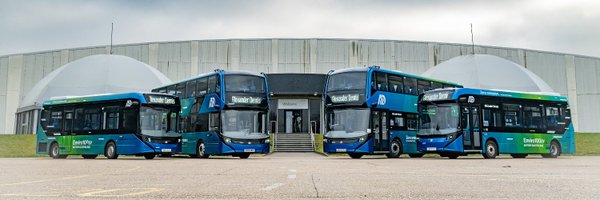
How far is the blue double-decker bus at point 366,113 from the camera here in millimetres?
19859

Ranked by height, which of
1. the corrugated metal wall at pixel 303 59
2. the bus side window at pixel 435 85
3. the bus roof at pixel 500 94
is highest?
the corrugated metal wall at pixel 303 59

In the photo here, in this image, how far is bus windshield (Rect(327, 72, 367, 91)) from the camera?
2009cm

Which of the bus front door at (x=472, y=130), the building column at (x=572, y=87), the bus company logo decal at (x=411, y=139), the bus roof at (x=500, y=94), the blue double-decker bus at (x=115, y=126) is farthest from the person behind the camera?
the building column at (x=572, y=87)

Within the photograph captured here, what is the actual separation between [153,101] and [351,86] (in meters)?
7.99

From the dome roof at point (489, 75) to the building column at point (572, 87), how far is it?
862 centimetres

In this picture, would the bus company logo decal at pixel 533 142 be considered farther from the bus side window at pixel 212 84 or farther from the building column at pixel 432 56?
the building column at pixel 432 56

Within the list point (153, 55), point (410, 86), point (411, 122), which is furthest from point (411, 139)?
point (153, 55)

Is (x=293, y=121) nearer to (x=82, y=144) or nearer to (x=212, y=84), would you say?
(x=212, y=84)

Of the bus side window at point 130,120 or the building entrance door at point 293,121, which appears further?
the building entrance door at point 293,121

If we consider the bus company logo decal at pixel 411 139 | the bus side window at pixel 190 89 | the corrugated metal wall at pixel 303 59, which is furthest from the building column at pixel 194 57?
the bus company logo decal at pixel 411 139

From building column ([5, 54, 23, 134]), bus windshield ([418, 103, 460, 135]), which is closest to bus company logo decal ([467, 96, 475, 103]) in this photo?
bus windshield ([418, 103, 460, 135])

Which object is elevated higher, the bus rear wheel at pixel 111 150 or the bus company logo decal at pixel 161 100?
the bus company logo decal at pixel 161 100

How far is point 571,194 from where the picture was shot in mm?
5711

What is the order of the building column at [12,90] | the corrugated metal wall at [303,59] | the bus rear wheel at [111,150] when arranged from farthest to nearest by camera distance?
the corrugated metal wall at [303,59] → the building column at [12,90] → the bus rear wheel at [111,150]
